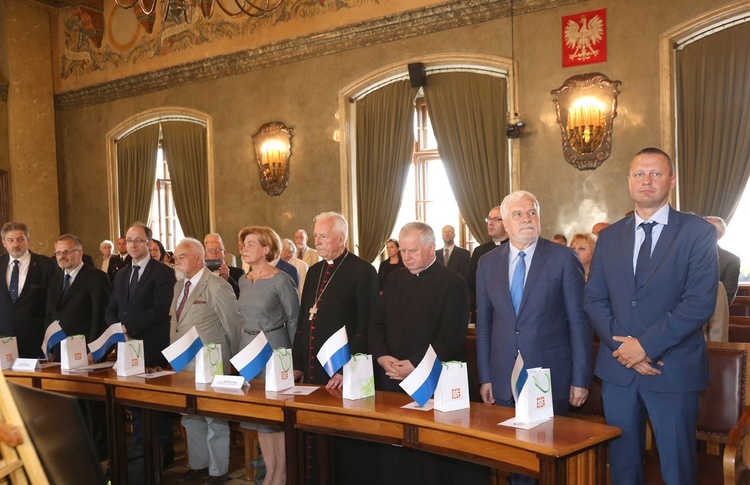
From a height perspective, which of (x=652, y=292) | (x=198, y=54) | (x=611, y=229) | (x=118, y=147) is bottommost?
(x=652, y=292)

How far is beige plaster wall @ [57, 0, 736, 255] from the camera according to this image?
738 cm

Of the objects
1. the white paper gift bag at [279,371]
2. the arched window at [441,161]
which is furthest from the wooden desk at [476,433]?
the arched window at [441,161]

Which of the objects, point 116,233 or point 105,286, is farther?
point 116,233

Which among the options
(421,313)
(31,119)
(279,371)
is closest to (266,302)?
(279,371)

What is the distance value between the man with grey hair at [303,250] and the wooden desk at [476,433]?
5.78m

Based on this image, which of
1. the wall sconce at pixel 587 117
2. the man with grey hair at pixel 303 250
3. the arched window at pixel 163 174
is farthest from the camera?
the arched window at pixel 163 174

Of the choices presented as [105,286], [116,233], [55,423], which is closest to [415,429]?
[55,423]

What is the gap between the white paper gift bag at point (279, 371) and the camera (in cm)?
364

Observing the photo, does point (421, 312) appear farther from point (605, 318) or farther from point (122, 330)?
point (122, 330)

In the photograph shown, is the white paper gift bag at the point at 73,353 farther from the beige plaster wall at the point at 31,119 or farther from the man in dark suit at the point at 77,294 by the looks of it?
the beige plaster wall at the point at 31,119

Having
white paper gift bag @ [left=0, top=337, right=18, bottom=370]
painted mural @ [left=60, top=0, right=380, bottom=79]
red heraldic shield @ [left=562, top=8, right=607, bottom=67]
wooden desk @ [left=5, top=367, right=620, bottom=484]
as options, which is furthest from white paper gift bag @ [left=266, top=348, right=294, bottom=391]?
painted mural @ [left=60, top=0, right=380, bottom=79]

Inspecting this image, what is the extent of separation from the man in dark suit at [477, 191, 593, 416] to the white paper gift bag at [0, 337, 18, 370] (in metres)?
3.23

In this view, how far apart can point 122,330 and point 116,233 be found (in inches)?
333

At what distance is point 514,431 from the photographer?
8.94 feet
